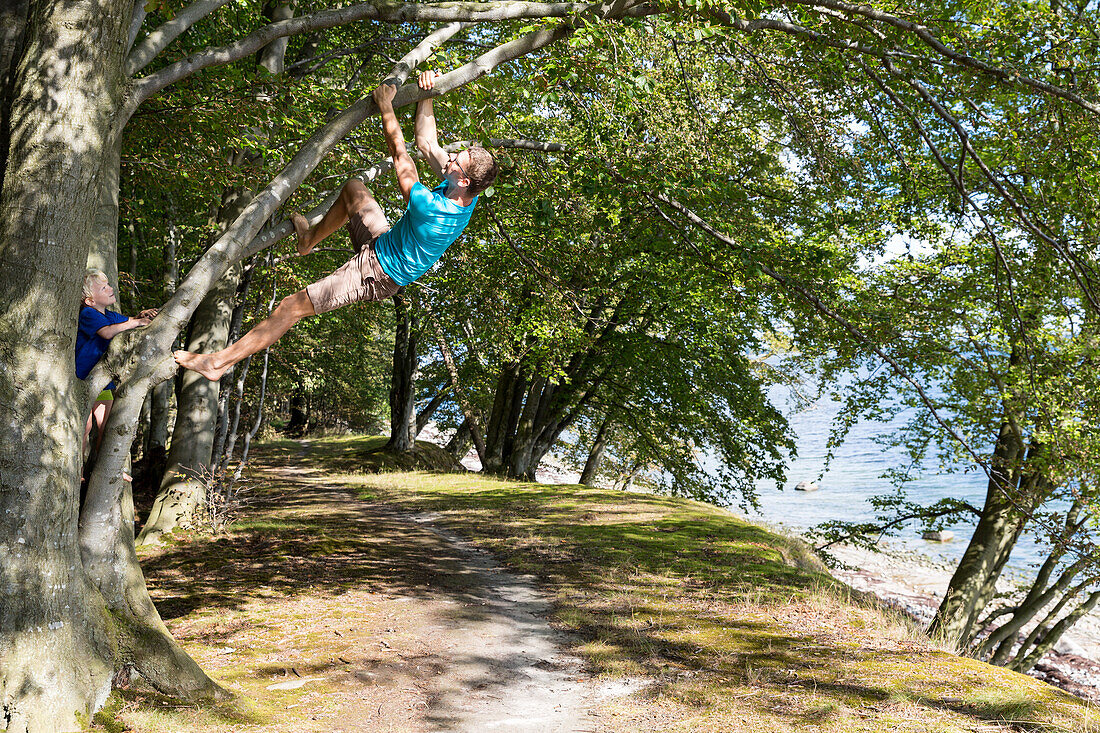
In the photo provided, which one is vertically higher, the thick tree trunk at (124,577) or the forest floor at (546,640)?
the thick tree trunk at (124,577)

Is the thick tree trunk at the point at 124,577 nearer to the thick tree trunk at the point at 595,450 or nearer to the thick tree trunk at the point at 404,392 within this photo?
the thick tree trunk at the point at 404,392

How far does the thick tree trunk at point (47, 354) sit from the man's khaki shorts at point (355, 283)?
117 cm

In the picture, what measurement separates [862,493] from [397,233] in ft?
108

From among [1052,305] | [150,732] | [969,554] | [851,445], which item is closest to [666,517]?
[969,554]

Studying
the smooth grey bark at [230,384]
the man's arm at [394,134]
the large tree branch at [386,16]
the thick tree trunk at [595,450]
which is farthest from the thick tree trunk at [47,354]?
the thick tree trunk at [595,450]

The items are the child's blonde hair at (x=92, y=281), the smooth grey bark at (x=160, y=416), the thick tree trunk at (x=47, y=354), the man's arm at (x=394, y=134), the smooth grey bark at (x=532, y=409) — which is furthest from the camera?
the smooth grey bark at (x=532, y=409)

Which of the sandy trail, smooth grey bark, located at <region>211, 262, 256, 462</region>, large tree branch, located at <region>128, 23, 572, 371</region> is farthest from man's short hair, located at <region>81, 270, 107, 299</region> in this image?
smooth grey bark, located at <region>211, 262, 256, 462</region>

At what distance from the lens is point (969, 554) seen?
12789 mm

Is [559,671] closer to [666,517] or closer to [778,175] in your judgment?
[666,517]

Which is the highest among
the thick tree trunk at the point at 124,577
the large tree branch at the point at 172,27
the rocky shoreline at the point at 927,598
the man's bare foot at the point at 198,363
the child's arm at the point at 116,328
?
the large tree branch at the point at 172,27

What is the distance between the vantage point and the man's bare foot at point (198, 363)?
155 inches

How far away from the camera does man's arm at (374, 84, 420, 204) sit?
154 inches

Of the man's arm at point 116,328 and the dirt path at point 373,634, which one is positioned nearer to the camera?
the man's arm at point 116,328

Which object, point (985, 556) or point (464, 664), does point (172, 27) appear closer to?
point (464, 664)
